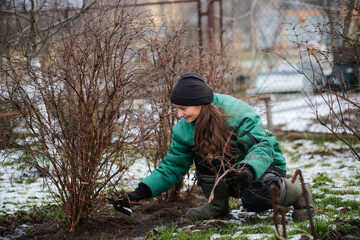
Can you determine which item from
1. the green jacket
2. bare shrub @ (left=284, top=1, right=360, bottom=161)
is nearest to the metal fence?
bare shrub @ (left=284, top=1, right=360, bottom=161)

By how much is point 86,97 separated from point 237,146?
1087mm

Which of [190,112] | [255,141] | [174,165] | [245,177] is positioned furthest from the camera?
[174,165]

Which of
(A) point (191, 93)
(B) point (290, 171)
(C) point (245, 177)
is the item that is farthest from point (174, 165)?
(B) point (290, 171)

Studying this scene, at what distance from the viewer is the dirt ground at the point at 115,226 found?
287cm

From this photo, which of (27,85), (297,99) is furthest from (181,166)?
(297,99)

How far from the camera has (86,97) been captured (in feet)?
9.04

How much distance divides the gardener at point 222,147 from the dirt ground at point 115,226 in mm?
255

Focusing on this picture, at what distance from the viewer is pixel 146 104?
3.46 meters

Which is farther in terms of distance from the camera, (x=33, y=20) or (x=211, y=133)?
(x=33, y=20)

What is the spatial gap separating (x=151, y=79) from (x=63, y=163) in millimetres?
841

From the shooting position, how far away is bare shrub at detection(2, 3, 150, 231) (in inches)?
104

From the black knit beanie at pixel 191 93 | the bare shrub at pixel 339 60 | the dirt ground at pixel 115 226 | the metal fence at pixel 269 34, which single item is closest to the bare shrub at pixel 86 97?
the dirt ground at pixel 115 226

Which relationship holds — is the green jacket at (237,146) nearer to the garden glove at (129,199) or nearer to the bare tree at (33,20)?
the garden glove at (129,199)

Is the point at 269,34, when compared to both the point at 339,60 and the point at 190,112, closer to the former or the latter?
the point at 339,60
